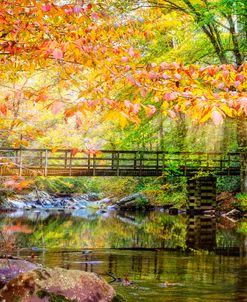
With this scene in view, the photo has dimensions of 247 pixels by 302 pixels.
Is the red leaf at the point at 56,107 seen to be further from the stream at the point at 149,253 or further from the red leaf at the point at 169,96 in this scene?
the stream at the point at 149,253

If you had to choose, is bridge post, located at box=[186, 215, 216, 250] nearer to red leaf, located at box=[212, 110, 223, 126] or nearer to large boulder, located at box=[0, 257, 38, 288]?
large boulder, located at box=[0, 257, 38, 288]

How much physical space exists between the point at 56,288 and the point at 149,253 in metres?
6.36

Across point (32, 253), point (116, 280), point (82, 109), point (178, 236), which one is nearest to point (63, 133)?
point (178, 236)

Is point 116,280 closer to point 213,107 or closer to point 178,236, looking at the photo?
point 213,107

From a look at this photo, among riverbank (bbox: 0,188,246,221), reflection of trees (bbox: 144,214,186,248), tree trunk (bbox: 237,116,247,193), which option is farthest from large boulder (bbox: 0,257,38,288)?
riverbank (bbox: 0,188,246,221)

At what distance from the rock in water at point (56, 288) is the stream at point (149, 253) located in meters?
0.90

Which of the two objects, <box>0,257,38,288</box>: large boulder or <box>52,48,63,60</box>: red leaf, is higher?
<box>52,48,63,60</box>: red leaf

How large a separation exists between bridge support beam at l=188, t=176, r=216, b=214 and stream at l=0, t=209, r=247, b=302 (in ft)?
19.9

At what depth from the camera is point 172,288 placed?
8.44m

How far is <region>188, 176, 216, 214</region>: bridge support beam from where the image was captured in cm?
2791

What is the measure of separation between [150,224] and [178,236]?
4737 mm

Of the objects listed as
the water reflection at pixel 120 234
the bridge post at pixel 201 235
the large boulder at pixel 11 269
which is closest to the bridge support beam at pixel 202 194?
the water reflection at pixel 120 234

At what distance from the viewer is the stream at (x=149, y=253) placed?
8.47 meters

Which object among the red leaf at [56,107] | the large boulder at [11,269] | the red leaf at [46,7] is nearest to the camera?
the red leaf at [56,107]
